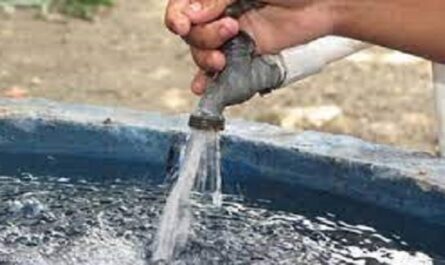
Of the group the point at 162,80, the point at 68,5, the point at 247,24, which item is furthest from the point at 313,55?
the point at 68,5

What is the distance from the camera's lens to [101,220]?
2.06 m

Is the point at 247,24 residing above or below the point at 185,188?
above

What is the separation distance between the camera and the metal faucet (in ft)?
5.67

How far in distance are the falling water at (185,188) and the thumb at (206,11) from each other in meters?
0.17

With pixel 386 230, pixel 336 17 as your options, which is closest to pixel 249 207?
pixel 386 230

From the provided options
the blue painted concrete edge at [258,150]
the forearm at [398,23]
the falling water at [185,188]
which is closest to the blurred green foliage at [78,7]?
the blue painted concrete edge at [258,150]

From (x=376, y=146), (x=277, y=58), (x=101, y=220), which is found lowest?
(x=101, y=220)

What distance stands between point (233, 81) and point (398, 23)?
24cm

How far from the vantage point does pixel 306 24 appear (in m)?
1.75

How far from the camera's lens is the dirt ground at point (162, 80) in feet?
13.1

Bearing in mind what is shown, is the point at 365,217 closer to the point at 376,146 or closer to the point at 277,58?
the point at 376,146

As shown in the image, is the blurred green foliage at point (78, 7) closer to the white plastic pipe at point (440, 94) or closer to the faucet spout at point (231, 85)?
the white plastic pipe at point (440, 94)

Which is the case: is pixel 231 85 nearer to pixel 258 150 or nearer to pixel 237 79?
pixel 237 79

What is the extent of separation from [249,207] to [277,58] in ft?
1.16
